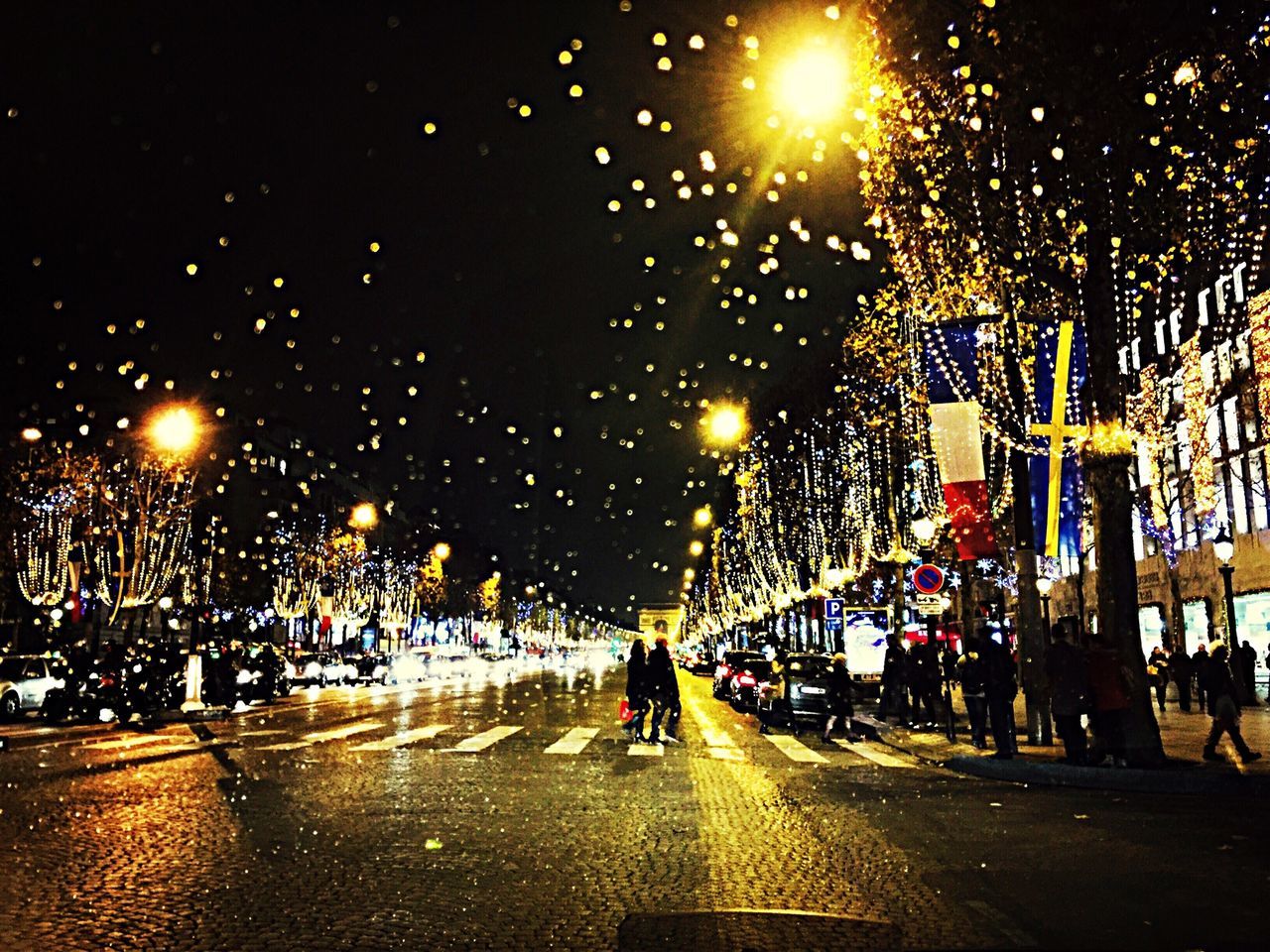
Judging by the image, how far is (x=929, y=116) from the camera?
15508 mm

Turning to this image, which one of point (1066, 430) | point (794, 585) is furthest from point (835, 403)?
point (1066, 430)

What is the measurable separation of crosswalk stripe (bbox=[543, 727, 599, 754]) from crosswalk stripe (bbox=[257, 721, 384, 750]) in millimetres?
4000

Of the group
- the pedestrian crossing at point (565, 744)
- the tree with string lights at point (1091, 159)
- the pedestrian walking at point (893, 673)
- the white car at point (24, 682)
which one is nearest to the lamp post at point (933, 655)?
the pedestrian walking at point (893, 673)

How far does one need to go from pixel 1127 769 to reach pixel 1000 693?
2812 mm

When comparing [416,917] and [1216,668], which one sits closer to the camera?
[416,917]

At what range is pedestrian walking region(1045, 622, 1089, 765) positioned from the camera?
50.2 ft

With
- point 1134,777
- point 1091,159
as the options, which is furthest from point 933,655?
point 1091,159

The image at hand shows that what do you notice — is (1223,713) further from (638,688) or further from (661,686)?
(638,688)

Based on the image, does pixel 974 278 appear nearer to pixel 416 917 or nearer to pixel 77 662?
pixel 416 917

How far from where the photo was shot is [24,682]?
28.6 m

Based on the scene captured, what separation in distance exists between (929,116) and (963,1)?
146cm

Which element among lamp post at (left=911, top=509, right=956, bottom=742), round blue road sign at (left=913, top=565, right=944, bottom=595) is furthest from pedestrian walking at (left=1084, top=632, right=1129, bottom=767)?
round blue road sign at (left=913, top=565, right=944, bottom=595)

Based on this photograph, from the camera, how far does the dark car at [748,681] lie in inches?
1184

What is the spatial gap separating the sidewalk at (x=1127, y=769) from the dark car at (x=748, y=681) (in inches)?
284
